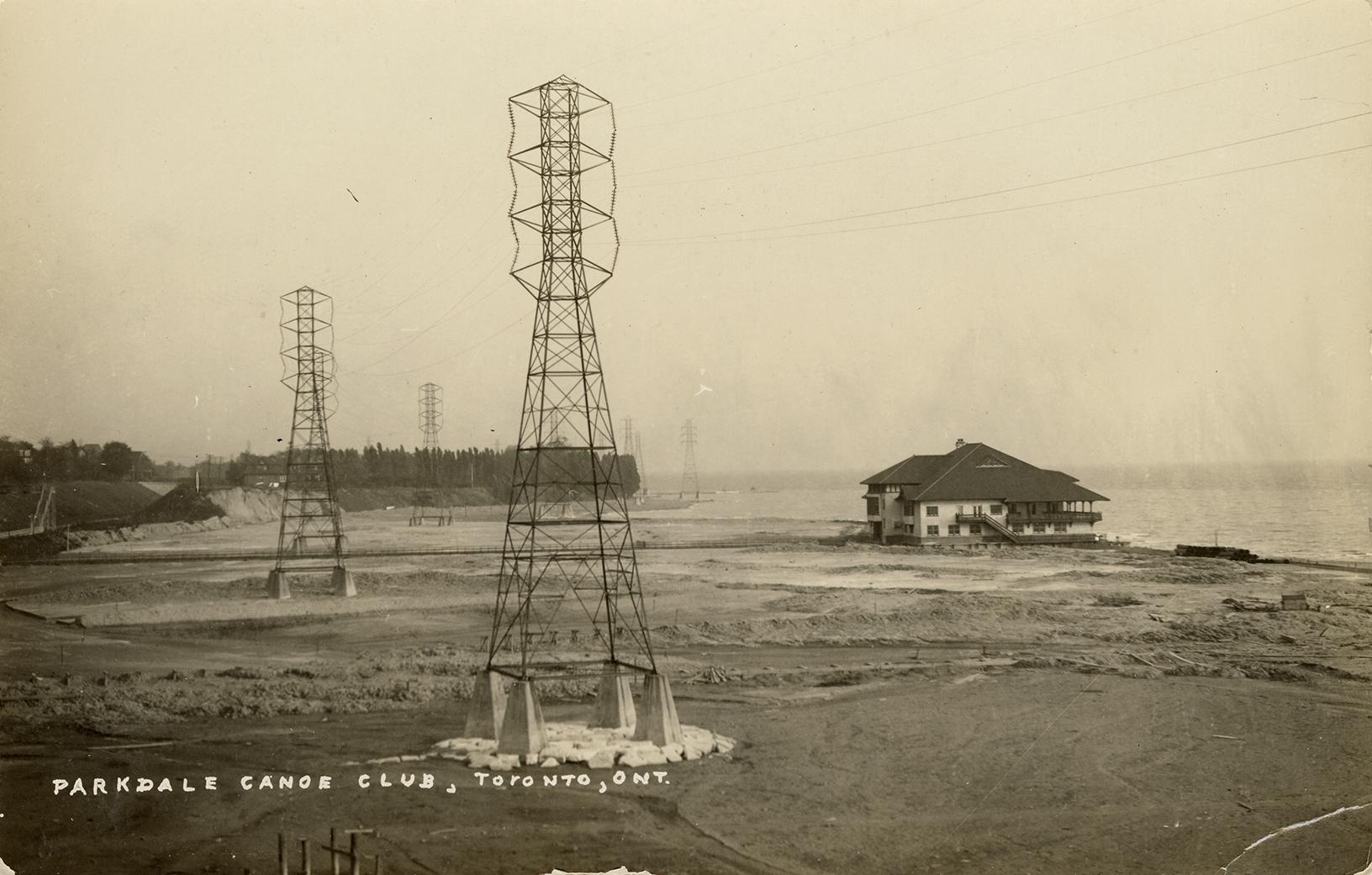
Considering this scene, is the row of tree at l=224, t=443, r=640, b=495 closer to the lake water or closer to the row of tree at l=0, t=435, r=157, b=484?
the lake water

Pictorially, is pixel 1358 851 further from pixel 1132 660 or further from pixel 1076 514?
pixel 1076 514

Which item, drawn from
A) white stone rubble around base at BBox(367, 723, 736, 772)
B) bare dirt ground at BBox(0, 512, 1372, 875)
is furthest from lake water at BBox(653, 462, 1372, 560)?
white stone rubble around base at BBox(367, 723, 736, 772)

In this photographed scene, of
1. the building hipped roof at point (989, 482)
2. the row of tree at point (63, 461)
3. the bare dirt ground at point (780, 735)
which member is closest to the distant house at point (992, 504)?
the building hipped roof at point (989, 482)

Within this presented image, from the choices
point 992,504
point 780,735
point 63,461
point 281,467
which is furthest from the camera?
point 281,467

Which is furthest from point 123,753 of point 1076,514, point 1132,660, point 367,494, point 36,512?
point 367,494

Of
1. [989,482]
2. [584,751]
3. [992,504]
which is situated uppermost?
[989,482]

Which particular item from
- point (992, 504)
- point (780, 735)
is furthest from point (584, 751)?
point (992, 504)

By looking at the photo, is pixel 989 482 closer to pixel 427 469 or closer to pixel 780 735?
pixel 780 735
